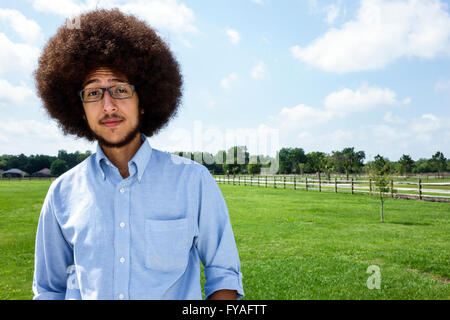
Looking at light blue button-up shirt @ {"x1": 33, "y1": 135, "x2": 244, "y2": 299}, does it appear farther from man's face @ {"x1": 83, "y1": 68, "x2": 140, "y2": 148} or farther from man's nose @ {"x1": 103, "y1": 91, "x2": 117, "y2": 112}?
man's nose @ {"x1": 103, "y1": 91, "x2": 117, "y2": 112}

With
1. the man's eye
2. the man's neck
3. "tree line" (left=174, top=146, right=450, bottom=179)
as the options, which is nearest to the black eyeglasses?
the man's eye

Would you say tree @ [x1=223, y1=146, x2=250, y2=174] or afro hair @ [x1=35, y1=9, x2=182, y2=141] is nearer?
afro hair @ [x1=35, y1=9, x2=182, y2=141]

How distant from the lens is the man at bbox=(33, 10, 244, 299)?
1600mm

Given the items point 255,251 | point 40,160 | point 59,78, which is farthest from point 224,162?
point 59,78

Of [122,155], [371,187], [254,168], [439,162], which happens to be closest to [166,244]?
[122,155]

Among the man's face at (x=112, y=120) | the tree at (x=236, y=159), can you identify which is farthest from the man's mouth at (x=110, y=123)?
the tree at (x=236, y=159)

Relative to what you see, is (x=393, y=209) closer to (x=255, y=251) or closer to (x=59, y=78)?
(x=255, y=251)

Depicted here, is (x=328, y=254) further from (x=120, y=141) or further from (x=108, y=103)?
(x=108, y=103)

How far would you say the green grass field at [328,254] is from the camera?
5.48 m

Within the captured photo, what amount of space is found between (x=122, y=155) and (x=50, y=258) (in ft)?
2.15

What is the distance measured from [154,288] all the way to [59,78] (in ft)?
5.47

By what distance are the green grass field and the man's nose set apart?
4224 millimetres

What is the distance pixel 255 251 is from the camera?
7934 mm

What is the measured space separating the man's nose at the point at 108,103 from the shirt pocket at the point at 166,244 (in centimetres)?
64
